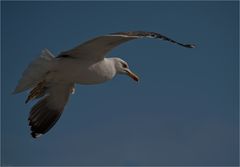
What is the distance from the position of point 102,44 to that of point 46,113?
1859 millimetres

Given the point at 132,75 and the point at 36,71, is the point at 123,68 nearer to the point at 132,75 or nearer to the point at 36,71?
the point at 132,75

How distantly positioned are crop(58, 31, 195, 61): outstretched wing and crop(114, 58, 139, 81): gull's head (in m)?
0.81

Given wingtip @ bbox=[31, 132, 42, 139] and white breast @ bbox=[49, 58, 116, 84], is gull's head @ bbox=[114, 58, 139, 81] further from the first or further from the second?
wingtip @ bbox=[31, 132, 42, 139]

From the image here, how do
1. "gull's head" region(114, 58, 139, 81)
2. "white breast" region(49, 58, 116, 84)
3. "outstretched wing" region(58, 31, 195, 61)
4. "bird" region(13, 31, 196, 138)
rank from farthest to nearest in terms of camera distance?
"gull's head" region(114, 58, 139, 81), "white breast" region(49, 58, 116, 84), "bird" region(13, 31, 196, 138), "outstretched wing" region(58, 31, 195, 61)

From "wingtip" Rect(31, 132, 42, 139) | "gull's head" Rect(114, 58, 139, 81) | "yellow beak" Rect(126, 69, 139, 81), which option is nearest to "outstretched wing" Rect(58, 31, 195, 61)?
"gull's head" Rect(114, 58, 139, 81)

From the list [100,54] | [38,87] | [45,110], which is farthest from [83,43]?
[45,110]

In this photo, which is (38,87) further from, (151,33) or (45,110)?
(151,33)

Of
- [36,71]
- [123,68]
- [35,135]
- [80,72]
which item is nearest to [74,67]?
[80,72]

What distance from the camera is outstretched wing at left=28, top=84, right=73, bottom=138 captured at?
7184mm

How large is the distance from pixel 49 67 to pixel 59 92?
3.45ft

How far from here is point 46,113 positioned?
727cm

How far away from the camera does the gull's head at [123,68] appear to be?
714 centimetres

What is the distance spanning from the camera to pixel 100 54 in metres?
6.25

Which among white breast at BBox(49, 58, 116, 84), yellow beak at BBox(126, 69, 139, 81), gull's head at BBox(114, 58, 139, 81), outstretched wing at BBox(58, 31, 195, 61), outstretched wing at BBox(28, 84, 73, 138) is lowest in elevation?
outstretched wing at BBox(28, 84, 73, 138)
